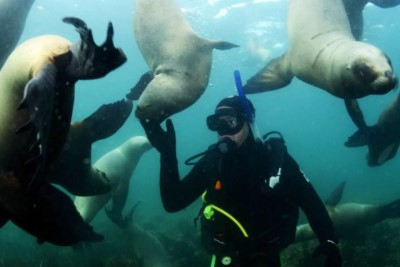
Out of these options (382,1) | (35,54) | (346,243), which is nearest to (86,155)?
(35,54)

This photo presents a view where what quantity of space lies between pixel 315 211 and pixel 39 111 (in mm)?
3443

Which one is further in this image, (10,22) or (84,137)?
(10,22)

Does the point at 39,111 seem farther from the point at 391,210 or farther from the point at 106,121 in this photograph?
the point at 391,210

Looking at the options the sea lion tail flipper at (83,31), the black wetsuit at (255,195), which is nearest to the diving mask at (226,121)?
the black wetsuit at (255,195)

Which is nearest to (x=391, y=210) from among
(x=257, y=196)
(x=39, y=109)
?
(x=257, y=196)

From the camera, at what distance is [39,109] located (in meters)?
1.82

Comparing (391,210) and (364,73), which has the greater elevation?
(364,73)

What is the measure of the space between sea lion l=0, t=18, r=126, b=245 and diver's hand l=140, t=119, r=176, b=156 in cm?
128

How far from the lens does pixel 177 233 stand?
12.5 meters

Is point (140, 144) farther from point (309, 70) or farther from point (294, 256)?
point (309, 70)

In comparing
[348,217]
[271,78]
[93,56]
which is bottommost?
[348,217]

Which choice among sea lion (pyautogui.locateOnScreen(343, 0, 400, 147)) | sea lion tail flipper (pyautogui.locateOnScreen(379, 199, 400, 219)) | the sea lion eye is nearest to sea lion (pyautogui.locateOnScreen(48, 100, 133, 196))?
the sea lion eye

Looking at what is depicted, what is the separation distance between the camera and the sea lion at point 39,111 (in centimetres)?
188

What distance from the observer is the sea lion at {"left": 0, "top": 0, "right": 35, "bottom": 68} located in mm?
4816
